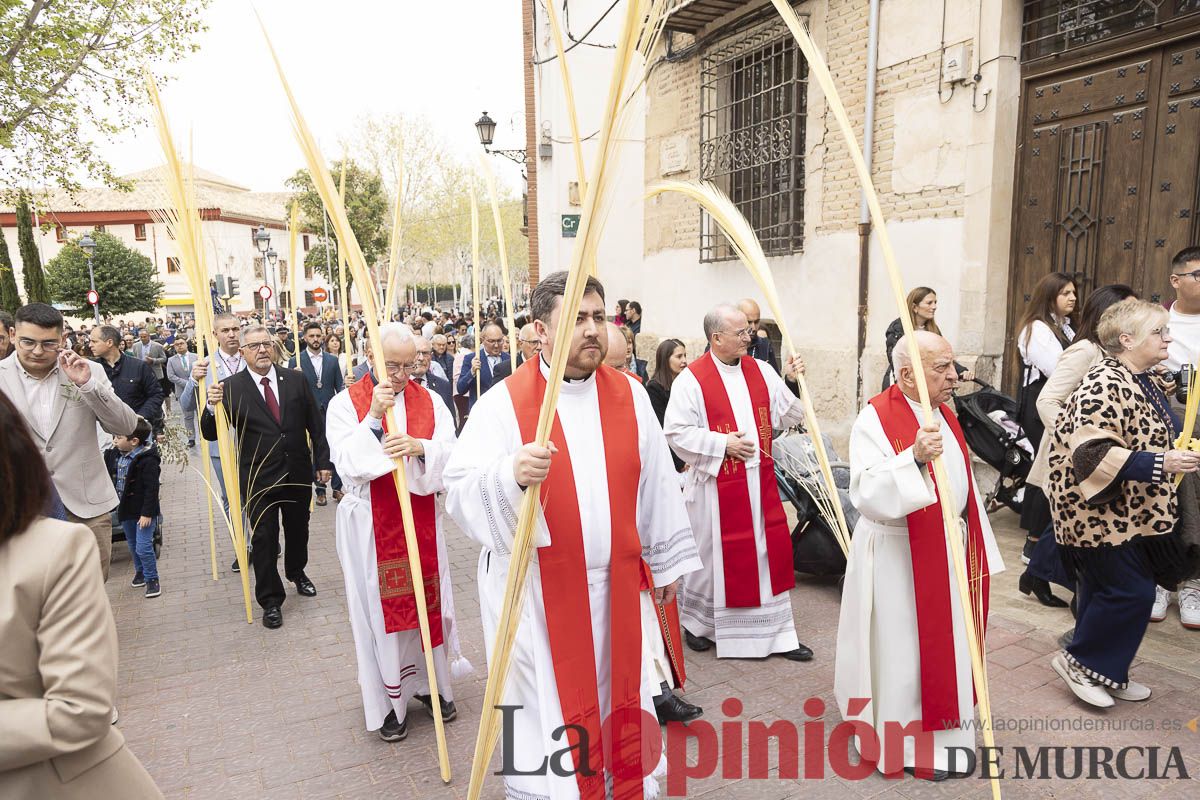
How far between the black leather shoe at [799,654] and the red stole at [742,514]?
1.07 feet

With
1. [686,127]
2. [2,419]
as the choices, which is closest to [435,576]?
[2,419]

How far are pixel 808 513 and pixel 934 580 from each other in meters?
2.22

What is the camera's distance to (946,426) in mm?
3215

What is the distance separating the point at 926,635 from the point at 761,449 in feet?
5.29

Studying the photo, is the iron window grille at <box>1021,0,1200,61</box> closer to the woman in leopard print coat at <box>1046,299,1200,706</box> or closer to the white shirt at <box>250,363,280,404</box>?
the woman in leopard print coat at <box>1046,299,1200,706</box>

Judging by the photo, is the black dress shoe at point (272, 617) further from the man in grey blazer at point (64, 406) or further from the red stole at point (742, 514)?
the red stole at point (742, 514)

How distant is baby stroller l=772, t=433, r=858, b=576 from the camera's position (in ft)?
17.2

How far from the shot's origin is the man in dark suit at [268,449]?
5.14 metres

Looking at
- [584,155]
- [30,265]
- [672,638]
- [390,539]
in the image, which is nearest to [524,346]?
[390,539]

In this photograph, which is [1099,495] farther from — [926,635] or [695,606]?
[695,606]

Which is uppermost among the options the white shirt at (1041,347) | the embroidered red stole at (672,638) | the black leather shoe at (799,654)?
the white shirt at (1041,347)

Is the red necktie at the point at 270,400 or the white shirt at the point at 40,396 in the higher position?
the white shirt at the point at 40,396

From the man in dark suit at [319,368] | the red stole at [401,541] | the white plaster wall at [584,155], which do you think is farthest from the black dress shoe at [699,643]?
the white plaster wall at [584,155]

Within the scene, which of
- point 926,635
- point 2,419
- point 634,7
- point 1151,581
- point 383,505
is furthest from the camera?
point 383,505
